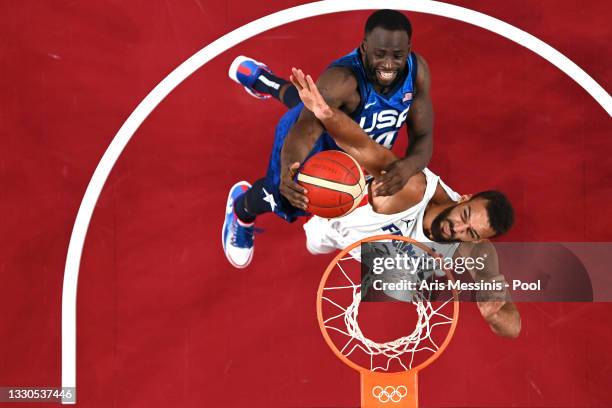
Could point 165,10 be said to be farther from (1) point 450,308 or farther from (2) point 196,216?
(1) point 450,308

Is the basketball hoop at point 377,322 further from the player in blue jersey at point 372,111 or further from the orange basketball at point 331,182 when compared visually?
the orange basketball at point 331,182

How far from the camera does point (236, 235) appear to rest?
5535 mm

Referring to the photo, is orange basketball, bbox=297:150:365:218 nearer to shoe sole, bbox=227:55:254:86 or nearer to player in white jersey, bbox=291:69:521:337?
player in white jersey, bbox=291:69:521:337

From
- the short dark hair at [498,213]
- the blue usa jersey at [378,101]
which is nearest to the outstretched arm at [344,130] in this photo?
the blue usa jersey at [378,101]

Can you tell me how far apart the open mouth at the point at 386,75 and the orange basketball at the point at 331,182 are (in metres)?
0.45

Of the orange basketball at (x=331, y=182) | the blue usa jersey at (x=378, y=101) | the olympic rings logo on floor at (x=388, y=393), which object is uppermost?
the blue usa jersey at (x=378, y=101)

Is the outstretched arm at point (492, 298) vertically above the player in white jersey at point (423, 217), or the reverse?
the player in white jersey at point (423, 217)

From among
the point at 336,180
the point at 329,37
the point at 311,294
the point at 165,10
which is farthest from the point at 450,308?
the point at 165,10

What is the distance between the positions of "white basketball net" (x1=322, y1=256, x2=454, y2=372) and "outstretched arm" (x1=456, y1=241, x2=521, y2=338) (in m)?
0.24

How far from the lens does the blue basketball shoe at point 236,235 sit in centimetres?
552

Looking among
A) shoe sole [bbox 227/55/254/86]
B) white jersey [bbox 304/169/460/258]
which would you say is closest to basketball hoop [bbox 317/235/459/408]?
white jersey [bbox 304/169/460/258]

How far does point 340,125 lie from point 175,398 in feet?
7.71

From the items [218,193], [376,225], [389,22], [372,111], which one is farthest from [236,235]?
[389,22]

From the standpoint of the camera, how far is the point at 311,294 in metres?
5.72
